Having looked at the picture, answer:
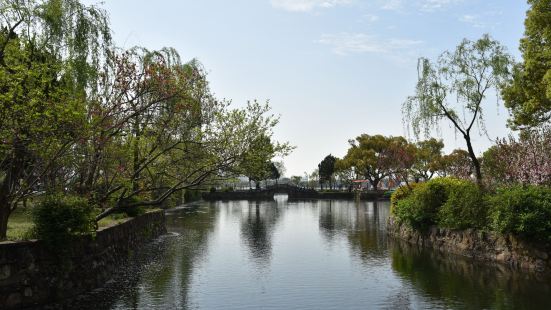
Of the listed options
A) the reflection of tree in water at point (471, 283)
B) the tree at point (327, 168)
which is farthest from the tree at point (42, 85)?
the tree at point (327, 168)

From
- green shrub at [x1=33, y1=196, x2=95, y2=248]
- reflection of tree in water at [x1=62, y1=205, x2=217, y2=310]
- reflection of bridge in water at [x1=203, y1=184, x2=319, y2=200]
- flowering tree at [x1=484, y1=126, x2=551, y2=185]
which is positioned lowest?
reflection of tree in water at [x1=62, y1=205, x2=217, y2=310]

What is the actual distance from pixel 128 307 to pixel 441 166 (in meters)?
71.6

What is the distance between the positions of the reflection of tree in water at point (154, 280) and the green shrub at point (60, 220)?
1.77m

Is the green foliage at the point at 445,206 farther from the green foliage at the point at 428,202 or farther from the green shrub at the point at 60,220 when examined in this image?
the green shrub at the point at 60,220

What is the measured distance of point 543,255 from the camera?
1569 centimetres

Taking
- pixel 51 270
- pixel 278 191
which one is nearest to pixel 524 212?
pixel 51 270

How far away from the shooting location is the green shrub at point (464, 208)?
18984 millimetres

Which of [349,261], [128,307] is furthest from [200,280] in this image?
[349,261]

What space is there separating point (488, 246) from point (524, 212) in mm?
2807

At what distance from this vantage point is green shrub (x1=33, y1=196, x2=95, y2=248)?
12281 mm

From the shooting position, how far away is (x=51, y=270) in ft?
40.5

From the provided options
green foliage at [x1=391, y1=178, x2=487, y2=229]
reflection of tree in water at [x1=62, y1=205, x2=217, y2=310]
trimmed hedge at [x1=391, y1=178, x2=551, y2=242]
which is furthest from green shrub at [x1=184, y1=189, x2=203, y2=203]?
green foliage at [x1=391, y1=178, x2=487, y2=229]

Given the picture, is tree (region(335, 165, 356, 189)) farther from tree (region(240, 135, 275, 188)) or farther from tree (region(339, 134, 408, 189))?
tree (region(240, 135, 275, 188))

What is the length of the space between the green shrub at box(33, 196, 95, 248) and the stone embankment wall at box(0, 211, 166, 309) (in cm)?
29
